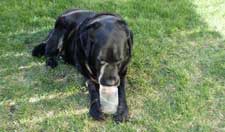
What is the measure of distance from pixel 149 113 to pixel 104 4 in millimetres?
2059

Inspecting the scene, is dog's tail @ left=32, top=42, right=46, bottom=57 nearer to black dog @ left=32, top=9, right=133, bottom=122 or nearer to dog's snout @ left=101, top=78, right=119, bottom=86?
black dog @ left=32, top=9, right=133, bottom=122

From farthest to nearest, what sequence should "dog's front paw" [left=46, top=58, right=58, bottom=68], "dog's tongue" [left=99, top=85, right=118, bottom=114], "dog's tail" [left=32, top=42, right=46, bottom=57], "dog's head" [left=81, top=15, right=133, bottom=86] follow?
"dog's tail" [left=32, top=42, right=46, bottom=57], "dog's front paw" [left=46, top=58, right=58, bottom=68], "dog's tongue" [left=99, top=85, right=118, bottom=114], "dog's head" [left=81, top=15, right=133, bottom=86]

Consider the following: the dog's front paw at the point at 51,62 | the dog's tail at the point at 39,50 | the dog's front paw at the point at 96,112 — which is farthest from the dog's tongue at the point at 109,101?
the dog's tail at the point at 39,50

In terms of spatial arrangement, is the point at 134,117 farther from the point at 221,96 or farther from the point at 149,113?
the point at 221,96

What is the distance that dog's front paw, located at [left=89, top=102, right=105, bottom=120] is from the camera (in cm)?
375

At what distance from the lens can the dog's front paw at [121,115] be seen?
3.74 m

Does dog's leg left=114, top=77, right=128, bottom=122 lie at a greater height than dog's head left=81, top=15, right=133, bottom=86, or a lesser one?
lesser

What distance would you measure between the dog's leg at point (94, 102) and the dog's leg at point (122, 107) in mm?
131

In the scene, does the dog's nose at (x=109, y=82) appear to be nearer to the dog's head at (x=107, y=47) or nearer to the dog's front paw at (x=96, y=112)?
the dog's head at (x=107, y=47)

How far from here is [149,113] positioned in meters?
3.88

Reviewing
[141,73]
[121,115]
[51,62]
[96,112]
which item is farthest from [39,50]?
[121,115]

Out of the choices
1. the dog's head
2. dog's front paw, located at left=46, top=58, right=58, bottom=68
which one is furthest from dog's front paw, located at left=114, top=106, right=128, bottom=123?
dog's front paw, located at left=46, top=58, right=58, bottom=68

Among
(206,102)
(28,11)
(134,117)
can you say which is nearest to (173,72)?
(206,102)

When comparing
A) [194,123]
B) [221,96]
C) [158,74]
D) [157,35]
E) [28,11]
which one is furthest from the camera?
[28,11]
